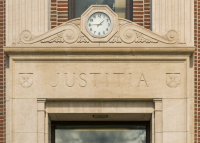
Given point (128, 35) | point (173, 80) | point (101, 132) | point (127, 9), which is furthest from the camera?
point (101, 132)

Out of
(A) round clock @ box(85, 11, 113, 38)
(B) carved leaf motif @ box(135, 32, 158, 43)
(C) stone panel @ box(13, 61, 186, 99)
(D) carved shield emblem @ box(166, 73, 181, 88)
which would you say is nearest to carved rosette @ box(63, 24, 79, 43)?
(A) round clock @ box(85, 11, 113, 38)

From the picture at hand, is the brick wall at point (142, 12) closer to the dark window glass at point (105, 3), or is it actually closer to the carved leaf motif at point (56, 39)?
the dark window glass at point (105, 3)

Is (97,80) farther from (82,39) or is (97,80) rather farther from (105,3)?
(105,3)

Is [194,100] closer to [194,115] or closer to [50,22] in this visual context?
[194,115]

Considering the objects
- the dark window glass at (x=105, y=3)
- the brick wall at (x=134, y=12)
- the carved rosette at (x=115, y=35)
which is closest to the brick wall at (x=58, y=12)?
the brick wall at (x=134, y=12)

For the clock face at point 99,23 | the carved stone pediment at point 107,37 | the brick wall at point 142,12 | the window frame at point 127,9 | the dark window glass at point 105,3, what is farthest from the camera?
the dark window glass at point 105,3

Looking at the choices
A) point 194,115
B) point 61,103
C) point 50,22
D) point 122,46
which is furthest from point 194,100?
point 50,22

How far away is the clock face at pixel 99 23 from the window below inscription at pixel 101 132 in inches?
106

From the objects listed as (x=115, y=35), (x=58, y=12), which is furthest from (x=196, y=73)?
(x=58, y=12)

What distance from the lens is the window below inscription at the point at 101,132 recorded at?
13.0 m

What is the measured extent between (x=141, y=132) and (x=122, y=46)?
2.65m

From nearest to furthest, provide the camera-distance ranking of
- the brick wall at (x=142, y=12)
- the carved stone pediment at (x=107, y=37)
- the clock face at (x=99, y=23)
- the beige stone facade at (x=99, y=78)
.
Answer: the beige stone facade at (x=99, y=78), the carved stone pediment at (x=107, y=37), the clock face at (x=99, y=23), the brick wall at (x=142, y=12)

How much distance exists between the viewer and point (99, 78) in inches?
470

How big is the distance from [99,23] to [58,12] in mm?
1379
